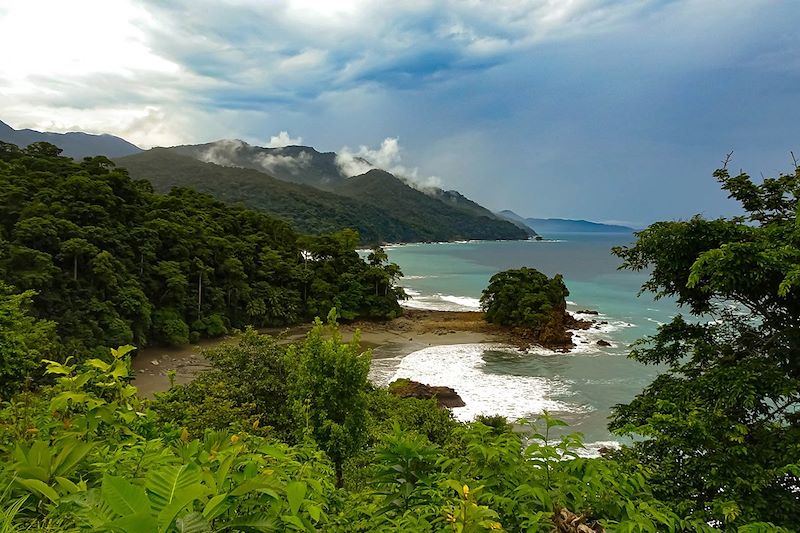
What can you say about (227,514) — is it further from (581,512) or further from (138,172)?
(138,172)

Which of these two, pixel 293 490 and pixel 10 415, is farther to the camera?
pixel 10 415

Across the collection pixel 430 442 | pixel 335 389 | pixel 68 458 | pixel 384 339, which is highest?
pixel 68 458

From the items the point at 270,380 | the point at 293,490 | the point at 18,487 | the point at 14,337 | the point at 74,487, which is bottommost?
the point at 270,380

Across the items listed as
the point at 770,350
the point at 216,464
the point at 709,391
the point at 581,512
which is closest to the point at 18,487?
the point at 216,464

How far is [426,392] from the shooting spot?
22469mm

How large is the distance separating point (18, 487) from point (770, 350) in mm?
8882

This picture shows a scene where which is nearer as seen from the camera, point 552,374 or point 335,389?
point 335,389

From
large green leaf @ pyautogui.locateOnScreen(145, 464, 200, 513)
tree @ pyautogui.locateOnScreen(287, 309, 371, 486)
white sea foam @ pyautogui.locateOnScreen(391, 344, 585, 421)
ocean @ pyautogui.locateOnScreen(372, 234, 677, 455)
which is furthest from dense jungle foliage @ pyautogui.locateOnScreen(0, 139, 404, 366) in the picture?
large green leaf @ pyautogui.locateOnScreen(145, 464, 200, 513)

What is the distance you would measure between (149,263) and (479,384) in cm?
2385

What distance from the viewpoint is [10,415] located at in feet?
9.82

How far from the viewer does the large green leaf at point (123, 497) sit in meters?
1.28

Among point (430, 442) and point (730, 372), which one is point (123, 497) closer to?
point (430, 442)

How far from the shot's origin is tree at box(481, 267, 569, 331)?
3753 cm

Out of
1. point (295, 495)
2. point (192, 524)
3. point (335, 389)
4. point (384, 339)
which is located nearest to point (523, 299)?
point (384, 339)
